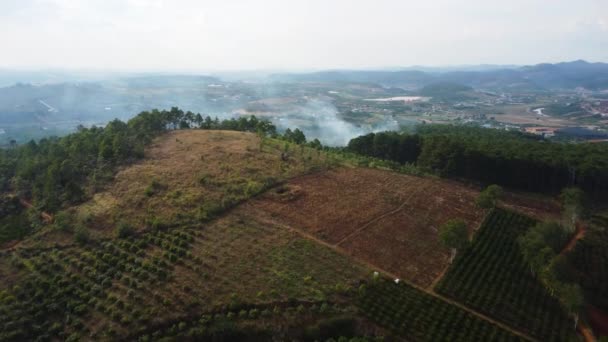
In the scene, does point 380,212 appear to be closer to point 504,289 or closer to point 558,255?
point 504,289

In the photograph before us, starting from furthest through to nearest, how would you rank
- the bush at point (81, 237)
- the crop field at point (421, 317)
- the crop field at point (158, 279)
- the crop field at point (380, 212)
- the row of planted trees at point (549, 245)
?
the bush at point (81, 237), the crop field at point (380, 212), the row of planted trees at point (549, 245), the crop field at point (158, 279), the crop field at point (421, 317)

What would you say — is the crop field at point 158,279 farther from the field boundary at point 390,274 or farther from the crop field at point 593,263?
the crop field at point 593,263

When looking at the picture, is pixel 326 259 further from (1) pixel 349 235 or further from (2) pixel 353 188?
(2) pixel 353 188

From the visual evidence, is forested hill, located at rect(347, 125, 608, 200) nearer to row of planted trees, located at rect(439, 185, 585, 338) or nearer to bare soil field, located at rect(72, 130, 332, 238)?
row of planted trees, located at rect(439, 185, 585, 338)

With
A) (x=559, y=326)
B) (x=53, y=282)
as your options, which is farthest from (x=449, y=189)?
(x=53, y=282)

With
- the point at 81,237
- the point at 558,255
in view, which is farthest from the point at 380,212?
the point at 81,237

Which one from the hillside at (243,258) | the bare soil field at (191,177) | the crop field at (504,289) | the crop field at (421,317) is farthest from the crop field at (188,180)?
the crop field at (504,289)
